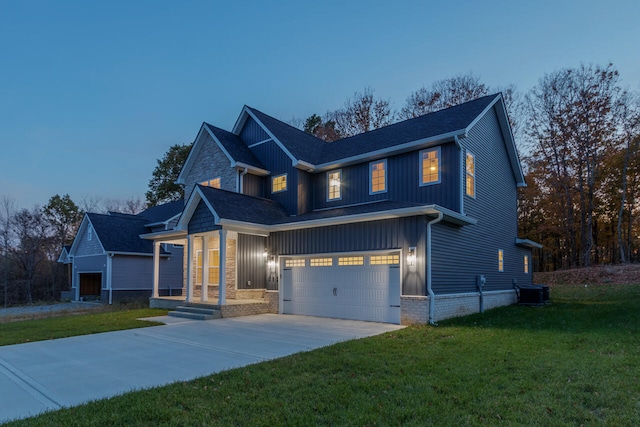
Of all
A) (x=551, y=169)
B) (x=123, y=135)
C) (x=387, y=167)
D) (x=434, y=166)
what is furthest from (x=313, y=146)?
(x=123, y=135)

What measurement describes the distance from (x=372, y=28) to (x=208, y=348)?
14284 millimetres

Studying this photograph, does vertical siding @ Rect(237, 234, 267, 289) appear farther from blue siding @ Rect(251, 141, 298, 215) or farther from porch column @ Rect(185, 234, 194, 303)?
blue siding @ Rect(251, 141, 298, 215)

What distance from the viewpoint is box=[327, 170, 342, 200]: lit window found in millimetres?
15000

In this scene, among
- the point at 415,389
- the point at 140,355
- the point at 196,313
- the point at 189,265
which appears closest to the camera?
the point at 415,389

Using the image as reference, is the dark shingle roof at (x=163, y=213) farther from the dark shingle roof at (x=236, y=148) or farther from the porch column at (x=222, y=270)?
the porch column at (x=222, y=270)

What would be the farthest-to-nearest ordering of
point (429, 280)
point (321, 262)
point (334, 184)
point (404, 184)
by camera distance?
point (334, 184)
point (404, 184)
point (321, 262)
point (429, 280)

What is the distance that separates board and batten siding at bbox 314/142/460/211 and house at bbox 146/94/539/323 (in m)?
0.04

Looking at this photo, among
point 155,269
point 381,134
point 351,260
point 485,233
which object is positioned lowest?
point 155,269

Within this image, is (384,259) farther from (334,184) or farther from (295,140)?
(295,140)

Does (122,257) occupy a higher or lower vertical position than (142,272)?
higher

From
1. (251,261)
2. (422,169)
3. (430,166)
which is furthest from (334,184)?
(251,261)

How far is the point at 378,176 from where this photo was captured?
1398 centimetres

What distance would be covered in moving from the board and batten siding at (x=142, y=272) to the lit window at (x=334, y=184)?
1251 centimetres

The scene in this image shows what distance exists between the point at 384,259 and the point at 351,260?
114 centimetres
